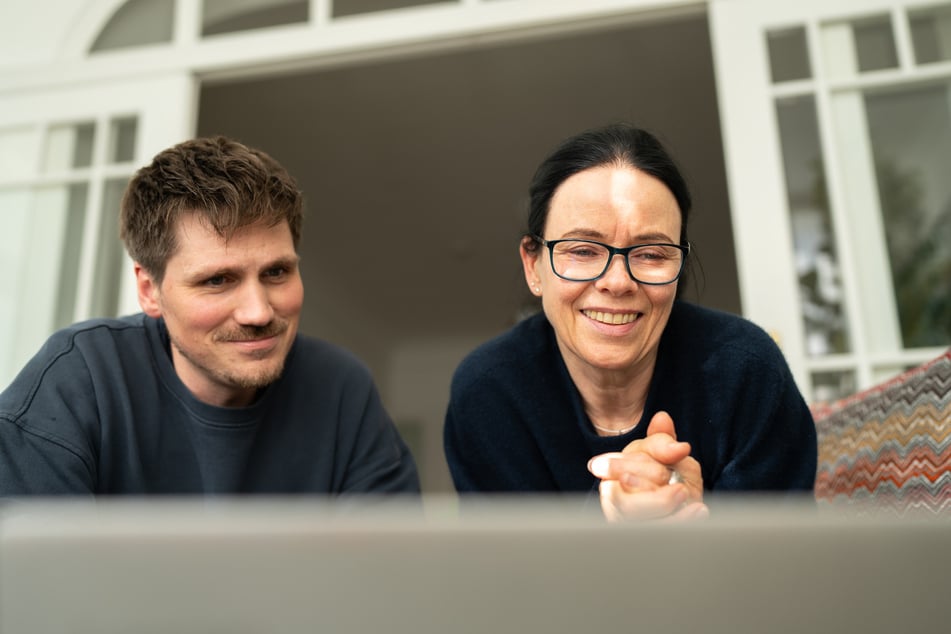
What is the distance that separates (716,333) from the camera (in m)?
1.25

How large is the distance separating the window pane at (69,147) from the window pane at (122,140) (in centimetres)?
9

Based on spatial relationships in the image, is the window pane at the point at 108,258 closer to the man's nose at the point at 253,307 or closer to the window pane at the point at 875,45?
the man's nose at the point at 253,307

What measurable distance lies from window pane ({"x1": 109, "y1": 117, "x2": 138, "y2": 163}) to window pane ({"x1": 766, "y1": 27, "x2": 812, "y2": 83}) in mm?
2093

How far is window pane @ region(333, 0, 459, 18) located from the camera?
8.39 feet

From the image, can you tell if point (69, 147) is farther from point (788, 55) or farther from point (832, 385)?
point (832, 385)

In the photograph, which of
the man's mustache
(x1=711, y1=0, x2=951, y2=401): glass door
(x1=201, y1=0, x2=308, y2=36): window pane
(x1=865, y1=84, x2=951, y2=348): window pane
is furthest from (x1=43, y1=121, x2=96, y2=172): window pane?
(x1=865, y1=84, x2=951, y2=348): window pane

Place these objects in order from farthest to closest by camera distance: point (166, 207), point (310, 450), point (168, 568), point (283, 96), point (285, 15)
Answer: point (283, 96), point (285, 15), point (310, 450), point (166, 207), point (168, 568)

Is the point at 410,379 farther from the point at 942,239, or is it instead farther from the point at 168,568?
the point at 168,568

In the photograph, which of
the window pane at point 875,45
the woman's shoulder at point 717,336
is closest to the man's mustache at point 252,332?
the woman's shoulder at point 717,336

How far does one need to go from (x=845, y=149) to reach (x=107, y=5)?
8.33 feet

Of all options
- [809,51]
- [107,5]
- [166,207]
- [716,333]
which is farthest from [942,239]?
[107,5]

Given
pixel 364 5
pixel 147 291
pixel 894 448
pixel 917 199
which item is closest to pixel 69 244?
pixel 364 5

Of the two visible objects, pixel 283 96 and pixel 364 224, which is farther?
pixel 364 224

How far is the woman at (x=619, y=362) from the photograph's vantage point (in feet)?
3.82
